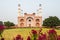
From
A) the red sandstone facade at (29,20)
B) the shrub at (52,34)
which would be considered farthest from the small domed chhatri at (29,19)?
the shrub at (52,34)

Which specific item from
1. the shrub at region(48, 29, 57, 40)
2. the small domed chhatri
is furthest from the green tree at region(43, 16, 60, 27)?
the shrub at region(48, 29, 57, 40)

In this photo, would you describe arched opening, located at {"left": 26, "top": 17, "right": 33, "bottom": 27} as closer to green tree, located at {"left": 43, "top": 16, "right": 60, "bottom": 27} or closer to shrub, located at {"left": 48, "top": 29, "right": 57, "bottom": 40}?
green tree, located at {"left": 43, "top": 16, "right": 60, "bottom": 27}

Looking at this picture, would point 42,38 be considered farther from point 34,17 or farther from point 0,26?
point 34,17

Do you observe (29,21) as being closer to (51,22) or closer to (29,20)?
(29,20)

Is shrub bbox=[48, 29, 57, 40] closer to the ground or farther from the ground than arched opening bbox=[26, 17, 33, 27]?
closer to the ground

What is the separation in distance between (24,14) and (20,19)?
1999 millimetres

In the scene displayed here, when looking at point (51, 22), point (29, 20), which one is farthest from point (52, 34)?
point (29, 20)

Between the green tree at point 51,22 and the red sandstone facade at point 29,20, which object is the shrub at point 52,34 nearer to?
the green tree at point 51,22

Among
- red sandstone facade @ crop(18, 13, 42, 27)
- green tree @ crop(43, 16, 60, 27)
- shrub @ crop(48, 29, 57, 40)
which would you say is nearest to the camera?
shrub @ crop(48, 29, 57, 40)

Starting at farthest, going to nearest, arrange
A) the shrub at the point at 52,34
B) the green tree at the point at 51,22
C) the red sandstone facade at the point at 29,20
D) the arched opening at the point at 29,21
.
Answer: the red sandstone facade at the point at 29,20, the arched opening at the point at 29,21, the green tree at the point at 51,22, the shrub at the point at 52,34

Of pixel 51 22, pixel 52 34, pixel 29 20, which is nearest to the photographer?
pixel 52 34

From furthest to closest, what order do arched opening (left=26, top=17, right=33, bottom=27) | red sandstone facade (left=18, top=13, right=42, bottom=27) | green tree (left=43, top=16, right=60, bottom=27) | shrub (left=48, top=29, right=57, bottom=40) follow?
red sandstone facade (left=18, top=13, right=42, bottom=27) → arched opening (left=26, top=17, right=33, bottom=27) → green tree (left=43, top=16, right=60, bottom=27) → shrub (left=48, top=29, right=57, bottom=40)

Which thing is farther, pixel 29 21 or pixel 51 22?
pixel 29 21

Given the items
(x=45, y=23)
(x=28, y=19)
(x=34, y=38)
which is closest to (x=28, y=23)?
(x=28, y=19)
